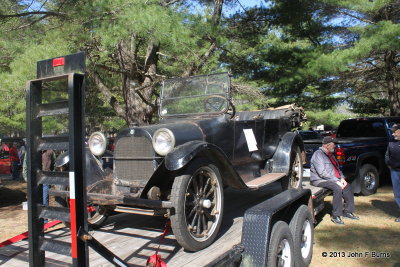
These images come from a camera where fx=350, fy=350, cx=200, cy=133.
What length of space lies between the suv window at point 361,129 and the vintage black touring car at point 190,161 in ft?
12.5

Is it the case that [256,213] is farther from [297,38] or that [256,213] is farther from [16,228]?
[297,38]

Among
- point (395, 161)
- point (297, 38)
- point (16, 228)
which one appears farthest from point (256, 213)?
point (297, 38)

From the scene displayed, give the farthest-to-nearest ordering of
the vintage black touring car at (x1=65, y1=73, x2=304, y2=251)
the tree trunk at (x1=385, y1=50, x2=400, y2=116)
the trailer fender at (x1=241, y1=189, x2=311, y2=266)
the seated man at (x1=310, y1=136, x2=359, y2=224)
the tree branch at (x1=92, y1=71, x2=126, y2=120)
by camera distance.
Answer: the tree trunk at (x1=385, y1=50, x2=400, y2=116) < the tree branch at (x1=92, y1=71, x2=126, y2=120) < the seated man at (x1=310, y1=136, x2=359, y2=224) < the vintage black touring car at (x1=65, y1=73, x2=304, y2=251) < the trailer fender at (x1=241, y1=189, x2=311, y2=266)

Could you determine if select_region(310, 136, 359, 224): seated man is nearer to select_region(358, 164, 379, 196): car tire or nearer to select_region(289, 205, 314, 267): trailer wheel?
select_region(289, 205, 314, 267): trailer wheel

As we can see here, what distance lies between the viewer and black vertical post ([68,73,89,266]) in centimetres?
191

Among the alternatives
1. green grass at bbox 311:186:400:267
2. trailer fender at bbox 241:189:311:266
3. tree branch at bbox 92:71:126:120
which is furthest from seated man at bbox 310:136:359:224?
tree branch at bbox 92:71:126:120

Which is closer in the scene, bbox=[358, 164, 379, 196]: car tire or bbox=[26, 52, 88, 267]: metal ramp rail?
bbox=[26, 52, 88, 267]: metal ramp rail

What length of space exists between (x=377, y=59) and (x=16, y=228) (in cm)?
1222

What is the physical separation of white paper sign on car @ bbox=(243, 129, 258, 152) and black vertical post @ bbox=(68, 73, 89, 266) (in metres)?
3.10

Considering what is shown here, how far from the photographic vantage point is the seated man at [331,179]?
548 cm

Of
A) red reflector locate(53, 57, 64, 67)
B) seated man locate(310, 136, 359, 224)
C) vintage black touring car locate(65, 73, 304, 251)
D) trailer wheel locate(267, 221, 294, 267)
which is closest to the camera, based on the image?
red reflector locate(53, 57, 64, 67)

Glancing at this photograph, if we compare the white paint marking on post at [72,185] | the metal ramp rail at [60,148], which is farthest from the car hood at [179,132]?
the white paint marking on post at [72,185]

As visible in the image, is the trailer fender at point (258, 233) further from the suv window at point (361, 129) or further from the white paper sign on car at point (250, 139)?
the suv window at point (361, 129)

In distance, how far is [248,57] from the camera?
1124 cm
